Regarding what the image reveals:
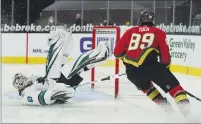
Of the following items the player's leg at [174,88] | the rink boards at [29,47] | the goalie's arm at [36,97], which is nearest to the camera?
the player's leg at [174,88]

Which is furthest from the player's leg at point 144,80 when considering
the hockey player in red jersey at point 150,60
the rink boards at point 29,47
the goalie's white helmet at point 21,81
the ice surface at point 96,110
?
the rink boards at point 29,47

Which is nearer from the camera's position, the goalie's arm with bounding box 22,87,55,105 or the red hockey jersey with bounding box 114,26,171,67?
the red hockey jersey with bounding box 114,26,171,67

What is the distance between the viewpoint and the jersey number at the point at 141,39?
332cm

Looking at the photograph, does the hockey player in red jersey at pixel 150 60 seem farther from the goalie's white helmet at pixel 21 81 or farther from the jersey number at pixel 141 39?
the goalie's white helmet at pixel 21 81

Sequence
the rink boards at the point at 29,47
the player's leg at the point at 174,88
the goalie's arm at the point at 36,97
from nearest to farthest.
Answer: the player's leg at the point at 174,88 < the goalie's arm at the point at 36,97 < the rink boards at the point at 29,47

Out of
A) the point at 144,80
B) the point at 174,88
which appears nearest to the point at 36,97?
the point at 144,80

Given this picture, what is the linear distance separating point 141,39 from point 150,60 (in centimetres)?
18

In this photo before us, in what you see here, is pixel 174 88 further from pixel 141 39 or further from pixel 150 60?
pixel 141 39

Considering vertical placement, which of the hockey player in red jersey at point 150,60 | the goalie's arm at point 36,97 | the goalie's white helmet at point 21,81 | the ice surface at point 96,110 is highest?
the hockey player in red jersey at point 150,60

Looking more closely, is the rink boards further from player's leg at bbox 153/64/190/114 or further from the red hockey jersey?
player's leg at bbox 153/64/190/114

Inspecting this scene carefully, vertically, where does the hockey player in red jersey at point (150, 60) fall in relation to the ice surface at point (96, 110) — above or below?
above

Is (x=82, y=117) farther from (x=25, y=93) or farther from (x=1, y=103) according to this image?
(x=1, y=103)

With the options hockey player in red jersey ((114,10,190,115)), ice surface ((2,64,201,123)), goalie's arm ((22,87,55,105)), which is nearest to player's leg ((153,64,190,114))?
hockey player in red jersey ((114,10,190,115))

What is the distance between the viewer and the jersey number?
131 inches
